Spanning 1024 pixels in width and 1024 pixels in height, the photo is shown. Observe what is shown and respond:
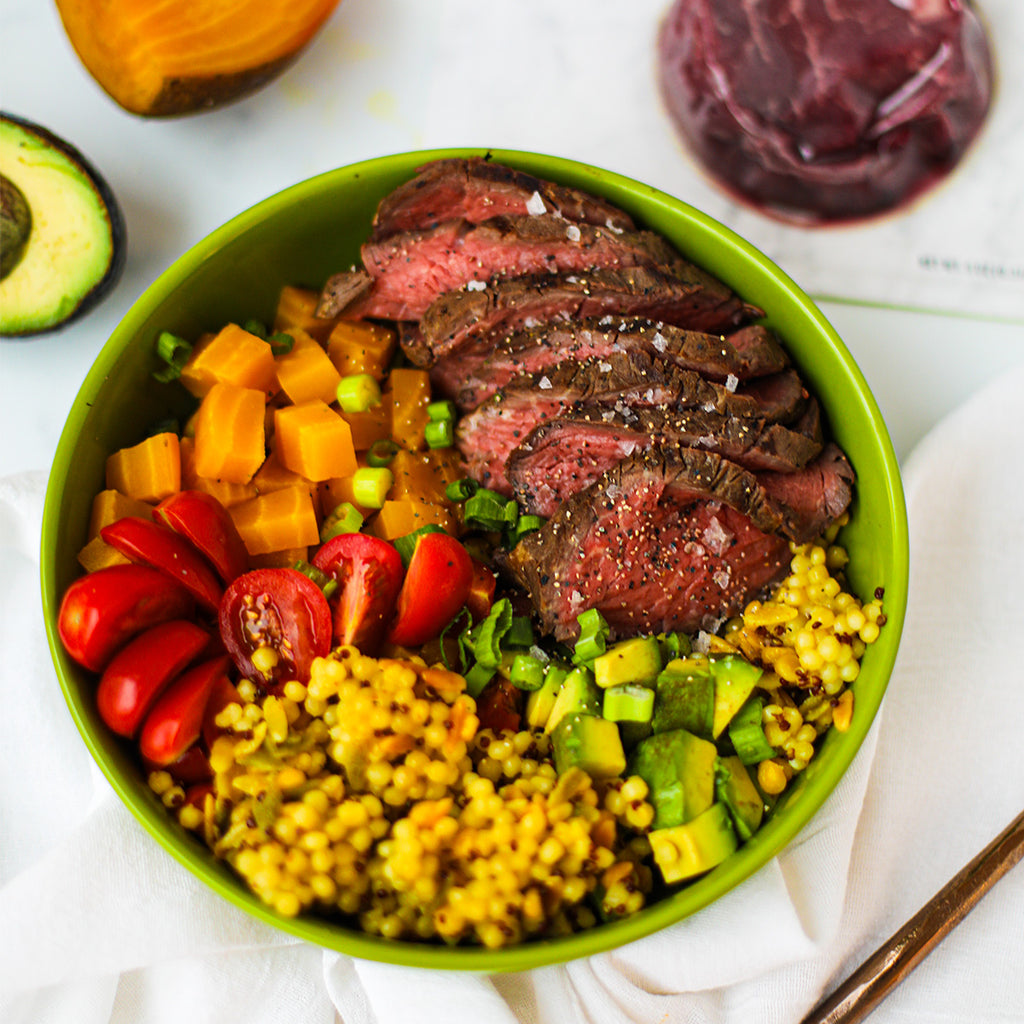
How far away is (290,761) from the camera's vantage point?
1.84 metres

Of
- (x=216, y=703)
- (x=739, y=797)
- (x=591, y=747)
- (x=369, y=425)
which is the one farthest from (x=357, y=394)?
(x=739, y=797)

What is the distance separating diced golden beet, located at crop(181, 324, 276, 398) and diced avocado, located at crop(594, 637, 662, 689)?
1046 mm

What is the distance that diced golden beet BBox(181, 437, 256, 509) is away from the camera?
216cm

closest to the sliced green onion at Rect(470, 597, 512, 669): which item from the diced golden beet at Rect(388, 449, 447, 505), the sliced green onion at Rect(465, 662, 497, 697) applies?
the sliced green onion at Rect(465, 662, 497, 697)

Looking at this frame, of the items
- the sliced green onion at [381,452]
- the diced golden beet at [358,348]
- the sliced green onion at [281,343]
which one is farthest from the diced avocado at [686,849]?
the sliced green onion at [281,343]

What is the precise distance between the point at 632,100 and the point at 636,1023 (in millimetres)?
2469

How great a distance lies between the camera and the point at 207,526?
2020mm

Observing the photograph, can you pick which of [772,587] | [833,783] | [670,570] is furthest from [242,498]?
[833,783]

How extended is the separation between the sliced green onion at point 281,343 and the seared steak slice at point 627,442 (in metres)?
0.66

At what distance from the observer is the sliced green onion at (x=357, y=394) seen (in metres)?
2.23

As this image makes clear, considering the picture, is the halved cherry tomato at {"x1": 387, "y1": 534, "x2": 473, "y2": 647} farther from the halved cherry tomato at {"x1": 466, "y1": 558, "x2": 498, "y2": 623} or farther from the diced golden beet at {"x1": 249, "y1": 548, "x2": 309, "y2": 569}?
the diced golden beet at {"x1": 249, "y1": 548, "x2": 309, "y2": 569}

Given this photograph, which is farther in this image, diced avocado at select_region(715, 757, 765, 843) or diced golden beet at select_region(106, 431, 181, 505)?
diced golden beet at select_region(106, 431, 181, 505)

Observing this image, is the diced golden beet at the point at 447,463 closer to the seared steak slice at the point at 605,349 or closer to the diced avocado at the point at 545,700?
the seared steak slice at the point at 605,349

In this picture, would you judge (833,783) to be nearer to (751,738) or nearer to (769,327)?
(751,738)
